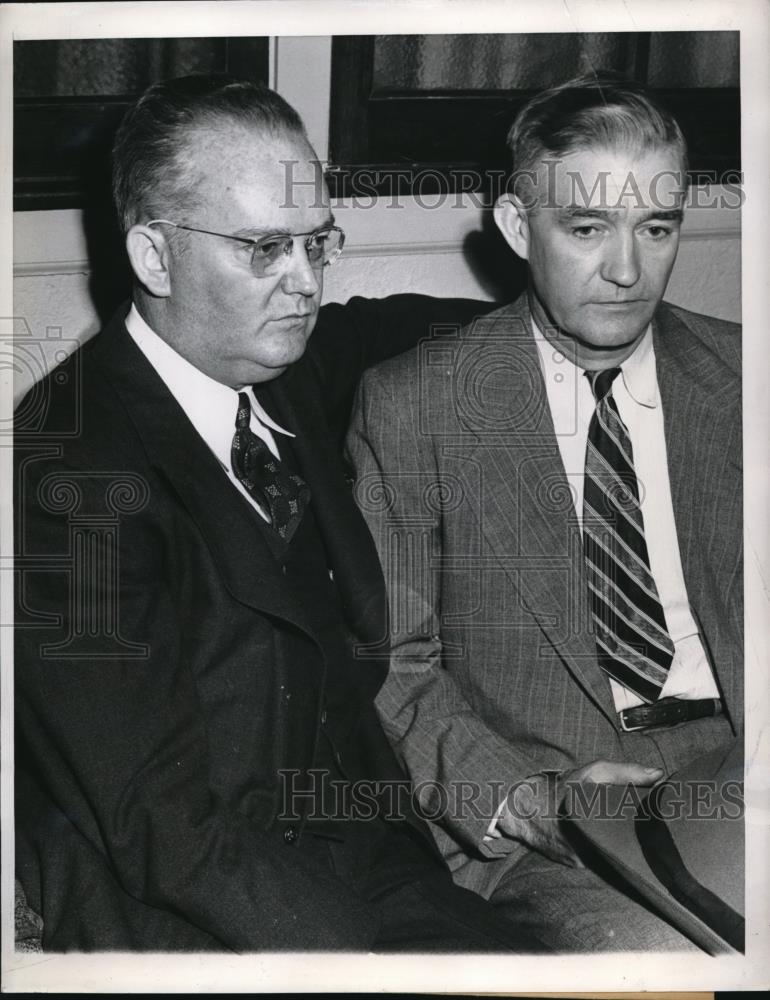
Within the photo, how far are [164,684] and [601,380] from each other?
2.72 feet

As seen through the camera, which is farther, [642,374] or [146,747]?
[642,374]

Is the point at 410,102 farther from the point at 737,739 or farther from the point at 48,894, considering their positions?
the point at 48,894

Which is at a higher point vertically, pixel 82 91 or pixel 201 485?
pixel 82 91

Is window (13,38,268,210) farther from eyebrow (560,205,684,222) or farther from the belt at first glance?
the belt

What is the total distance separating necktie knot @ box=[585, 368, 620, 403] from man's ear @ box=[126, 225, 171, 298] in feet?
2.21

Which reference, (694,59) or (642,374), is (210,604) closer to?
(642,374)

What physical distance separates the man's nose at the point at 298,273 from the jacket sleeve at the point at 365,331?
8 cm

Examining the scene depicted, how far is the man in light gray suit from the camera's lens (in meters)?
1.87

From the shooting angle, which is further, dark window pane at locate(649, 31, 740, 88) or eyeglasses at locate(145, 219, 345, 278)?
dark window pane at locate(649, 31, 740, 88)

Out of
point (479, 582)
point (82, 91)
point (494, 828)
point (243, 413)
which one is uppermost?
point (82, 91)

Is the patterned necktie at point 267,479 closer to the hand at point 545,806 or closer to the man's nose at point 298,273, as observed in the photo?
the man's nose at point 298,273

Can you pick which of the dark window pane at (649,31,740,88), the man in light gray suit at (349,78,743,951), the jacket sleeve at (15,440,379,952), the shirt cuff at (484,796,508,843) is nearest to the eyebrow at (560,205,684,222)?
the man in light gray suit at (349,78,743,951)

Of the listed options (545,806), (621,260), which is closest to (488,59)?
(621,260)

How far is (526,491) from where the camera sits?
1.90m
